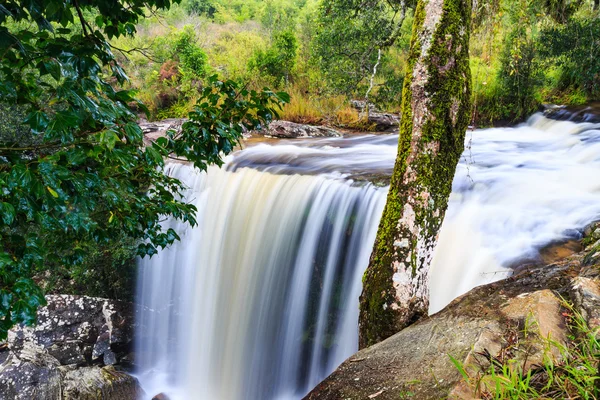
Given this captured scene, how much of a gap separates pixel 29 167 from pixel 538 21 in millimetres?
10925

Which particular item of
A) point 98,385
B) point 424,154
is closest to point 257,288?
point 98,385

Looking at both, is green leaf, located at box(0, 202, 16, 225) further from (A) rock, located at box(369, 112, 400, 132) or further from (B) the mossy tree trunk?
(A) rock, located at box(369, 112, 400, 132)

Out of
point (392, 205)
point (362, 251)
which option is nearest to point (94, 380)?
point (362, 251)

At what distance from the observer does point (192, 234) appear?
24.3 feet

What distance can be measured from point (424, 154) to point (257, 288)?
3937mm

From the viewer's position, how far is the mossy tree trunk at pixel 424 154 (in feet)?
9.29

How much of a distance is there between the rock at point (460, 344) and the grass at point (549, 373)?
27mm

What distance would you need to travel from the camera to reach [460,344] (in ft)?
7.30

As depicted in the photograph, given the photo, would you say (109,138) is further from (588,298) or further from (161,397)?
(161,397)

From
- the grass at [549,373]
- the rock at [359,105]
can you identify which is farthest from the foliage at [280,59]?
the grass at [549,373]

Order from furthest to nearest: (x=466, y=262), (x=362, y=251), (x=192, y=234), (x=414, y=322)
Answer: (x=192, y=234)
(x=362, y=251)
(x=466, y=262)
(x=414, y=322)

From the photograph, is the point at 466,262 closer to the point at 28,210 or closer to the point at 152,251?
the point at 152,251

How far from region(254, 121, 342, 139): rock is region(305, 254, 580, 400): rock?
7.86 m

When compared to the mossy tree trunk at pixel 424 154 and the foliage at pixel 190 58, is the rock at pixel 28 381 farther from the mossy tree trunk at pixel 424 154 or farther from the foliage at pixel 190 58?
the foliage at pixel 190 58
